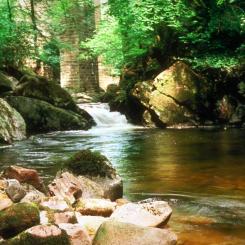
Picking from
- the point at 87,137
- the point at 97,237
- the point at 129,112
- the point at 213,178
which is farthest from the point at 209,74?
the point at 97,237

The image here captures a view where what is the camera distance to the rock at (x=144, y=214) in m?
4.27

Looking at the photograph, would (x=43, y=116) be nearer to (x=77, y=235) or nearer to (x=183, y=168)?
(x=183, y=168)

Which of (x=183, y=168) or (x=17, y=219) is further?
(x=183, y=168)

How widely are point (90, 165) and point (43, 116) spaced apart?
403 inches

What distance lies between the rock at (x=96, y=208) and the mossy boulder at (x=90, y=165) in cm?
92

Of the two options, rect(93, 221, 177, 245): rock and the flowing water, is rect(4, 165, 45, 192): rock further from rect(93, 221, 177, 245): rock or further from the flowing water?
rect(93, 221, 177, 245): rock

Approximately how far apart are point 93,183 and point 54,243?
2050 millimetres

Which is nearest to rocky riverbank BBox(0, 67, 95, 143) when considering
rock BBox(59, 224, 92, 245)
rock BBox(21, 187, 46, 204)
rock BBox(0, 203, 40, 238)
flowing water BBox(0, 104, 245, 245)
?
flowing water BBox(0, 104, 245, 245)

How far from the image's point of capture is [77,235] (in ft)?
12.2

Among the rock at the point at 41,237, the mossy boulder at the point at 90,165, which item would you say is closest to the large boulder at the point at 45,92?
the mossy boulder at the point at 90,165

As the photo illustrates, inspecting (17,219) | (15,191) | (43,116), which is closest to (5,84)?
(43,116)

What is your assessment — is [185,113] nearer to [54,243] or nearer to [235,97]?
[235,97]

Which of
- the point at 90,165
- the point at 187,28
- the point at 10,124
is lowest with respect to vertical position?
the point at 90,165

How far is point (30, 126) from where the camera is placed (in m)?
15.3
